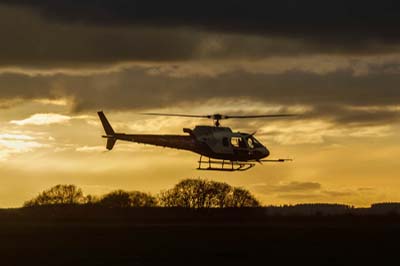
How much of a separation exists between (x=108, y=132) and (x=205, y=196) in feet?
253

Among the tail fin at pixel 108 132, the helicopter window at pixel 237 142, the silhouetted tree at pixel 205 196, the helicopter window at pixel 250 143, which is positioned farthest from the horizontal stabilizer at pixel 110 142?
the silhouetted tree at pixel 205 196

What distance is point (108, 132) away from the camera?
105750 mm

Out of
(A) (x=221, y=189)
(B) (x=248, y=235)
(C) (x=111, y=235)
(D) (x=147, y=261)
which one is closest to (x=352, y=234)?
(B) (x=248, y=235)

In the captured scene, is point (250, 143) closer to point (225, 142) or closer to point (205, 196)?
point (225, 142)

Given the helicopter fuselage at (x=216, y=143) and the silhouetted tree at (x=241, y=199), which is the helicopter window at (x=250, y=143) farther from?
the silhouetted tree at (x=241, y=199)

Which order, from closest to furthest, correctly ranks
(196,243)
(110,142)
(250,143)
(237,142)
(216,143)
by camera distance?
(196,243) < (216,143) < (237,142) < (250,143) < (110,142)

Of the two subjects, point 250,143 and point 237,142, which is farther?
point 250,143

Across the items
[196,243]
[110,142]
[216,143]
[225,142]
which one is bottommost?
[196,243]

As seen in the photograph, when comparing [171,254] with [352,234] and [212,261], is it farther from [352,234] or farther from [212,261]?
[352,234]

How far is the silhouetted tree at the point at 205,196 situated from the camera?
590 feet

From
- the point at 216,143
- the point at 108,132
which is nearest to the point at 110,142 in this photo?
the point at 108,132

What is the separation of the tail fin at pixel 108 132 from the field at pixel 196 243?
10.4 m

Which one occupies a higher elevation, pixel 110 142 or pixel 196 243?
pixel 110 142

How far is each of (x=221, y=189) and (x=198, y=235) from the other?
107 m
